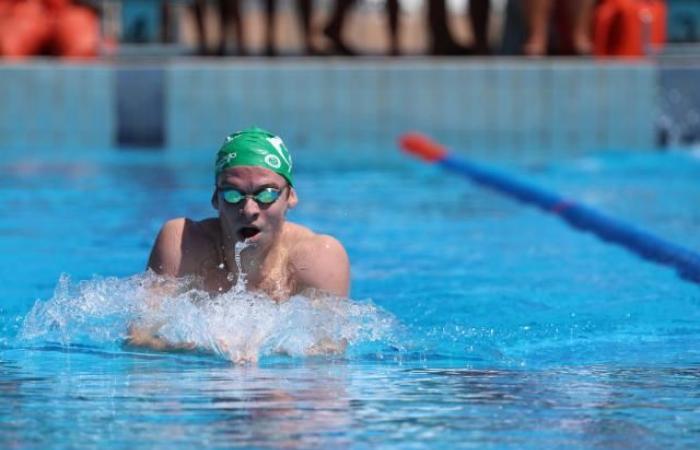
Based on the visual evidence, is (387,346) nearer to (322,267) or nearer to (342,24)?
(322,267)

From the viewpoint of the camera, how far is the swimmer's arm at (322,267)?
414cm

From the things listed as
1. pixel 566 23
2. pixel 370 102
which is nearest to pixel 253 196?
pixel 370 102

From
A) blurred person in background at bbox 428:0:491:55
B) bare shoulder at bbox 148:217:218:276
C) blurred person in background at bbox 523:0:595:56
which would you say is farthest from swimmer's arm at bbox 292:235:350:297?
blurred person in background at bbox 428:0:491:55

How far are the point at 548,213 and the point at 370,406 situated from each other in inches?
191

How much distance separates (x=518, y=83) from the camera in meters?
10.9

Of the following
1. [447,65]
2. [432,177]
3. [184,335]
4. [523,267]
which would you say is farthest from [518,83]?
[184,335]

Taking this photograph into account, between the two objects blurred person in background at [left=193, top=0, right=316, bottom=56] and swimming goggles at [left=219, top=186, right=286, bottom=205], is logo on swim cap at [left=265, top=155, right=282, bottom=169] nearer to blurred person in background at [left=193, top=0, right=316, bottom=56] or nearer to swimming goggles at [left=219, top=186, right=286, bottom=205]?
swimming goggles at [left=219, top=186, right=286, bottom=205]

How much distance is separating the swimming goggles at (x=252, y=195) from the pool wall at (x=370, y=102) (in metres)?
6.86

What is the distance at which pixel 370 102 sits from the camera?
10.9 metres

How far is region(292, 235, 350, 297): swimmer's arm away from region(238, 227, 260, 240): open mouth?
0.55 feet

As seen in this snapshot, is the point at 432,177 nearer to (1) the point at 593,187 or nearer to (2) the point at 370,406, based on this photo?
(1) the point at 593,187

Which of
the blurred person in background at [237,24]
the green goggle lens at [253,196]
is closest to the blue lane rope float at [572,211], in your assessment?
the blurred person in background at [237,24]

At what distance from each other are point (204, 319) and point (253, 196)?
1.09 ft

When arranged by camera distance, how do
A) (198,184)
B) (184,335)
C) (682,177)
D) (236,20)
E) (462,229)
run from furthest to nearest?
(236,20) → (682,177) → (198,184) → (462,229) → (184,335)
